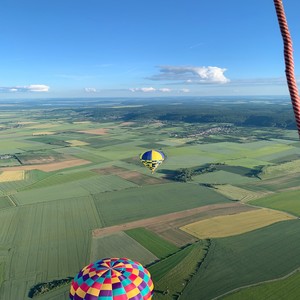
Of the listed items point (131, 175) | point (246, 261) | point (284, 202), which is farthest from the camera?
point (131, 175)

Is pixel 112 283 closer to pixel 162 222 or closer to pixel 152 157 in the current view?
pixel 162 222

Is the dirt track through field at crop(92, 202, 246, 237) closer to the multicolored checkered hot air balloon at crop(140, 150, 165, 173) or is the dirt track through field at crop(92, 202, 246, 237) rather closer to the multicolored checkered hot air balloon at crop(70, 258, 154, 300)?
the multicolored checkered hot air balloon at crop(140, 150, 165, 173)

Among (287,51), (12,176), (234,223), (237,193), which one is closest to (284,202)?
(237,193)

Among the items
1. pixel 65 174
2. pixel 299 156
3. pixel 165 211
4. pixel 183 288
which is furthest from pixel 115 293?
pixel 299 156

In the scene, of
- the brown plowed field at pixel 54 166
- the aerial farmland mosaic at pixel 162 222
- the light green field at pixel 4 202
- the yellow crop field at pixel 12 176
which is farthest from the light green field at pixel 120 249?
the brown plowed field at pixel 54 166

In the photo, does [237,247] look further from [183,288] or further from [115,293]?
[115,293]

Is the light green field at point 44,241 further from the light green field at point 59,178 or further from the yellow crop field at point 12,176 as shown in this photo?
the yellow crop field at point 12,176
